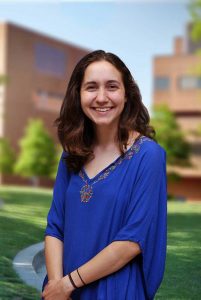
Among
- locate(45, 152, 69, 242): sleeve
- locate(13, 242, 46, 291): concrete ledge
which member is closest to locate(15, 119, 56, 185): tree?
locate(13, 242, 46, 291): concrete ledge

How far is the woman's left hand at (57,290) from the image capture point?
1.15m

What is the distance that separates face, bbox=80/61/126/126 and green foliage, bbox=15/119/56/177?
43.5ft

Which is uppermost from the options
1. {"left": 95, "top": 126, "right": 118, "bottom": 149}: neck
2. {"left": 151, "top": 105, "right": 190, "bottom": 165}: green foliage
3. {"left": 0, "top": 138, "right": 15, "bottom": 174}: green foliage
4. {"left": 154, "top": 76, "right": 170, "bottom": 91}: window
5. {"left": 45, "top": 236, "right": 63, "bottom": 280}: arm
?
{"left": 154, "top": 76, "right": 170, "bottom": 91}: window

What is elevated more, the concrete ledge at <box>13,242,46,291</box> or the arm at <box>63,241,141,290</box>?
the arm at <box>63,241,141,290</box>

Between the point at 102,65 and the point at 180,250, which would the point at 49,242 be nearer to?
the point at 102,65

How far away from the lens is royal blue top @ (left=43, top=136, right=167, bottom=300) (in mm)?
1145

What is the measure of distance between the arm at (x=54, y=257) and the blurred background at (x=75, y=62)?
117 inches

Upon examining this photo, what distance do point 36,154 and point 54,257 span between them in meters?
13.6

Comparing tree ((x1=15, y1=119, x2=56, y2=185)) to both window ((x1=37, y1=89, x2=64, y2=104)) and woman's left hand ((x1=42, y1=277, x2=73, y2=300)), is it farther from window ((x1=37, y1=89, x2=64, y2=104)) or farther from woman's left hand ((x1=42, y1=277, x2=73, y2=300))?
woman's left hand ((x1=42, y1=277, x2=73, y2=300))

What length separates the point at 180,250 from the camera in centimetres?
279

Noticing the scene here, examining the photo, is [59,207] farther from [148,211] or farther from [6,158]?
[6,158]

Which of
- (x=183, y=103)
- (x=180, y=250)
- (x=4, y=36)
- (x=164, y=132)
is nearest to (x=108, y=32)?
(x=164, y=132)

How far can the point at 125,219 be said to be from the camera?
3.81 ft

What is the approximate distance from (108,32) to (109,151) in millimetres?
7743
